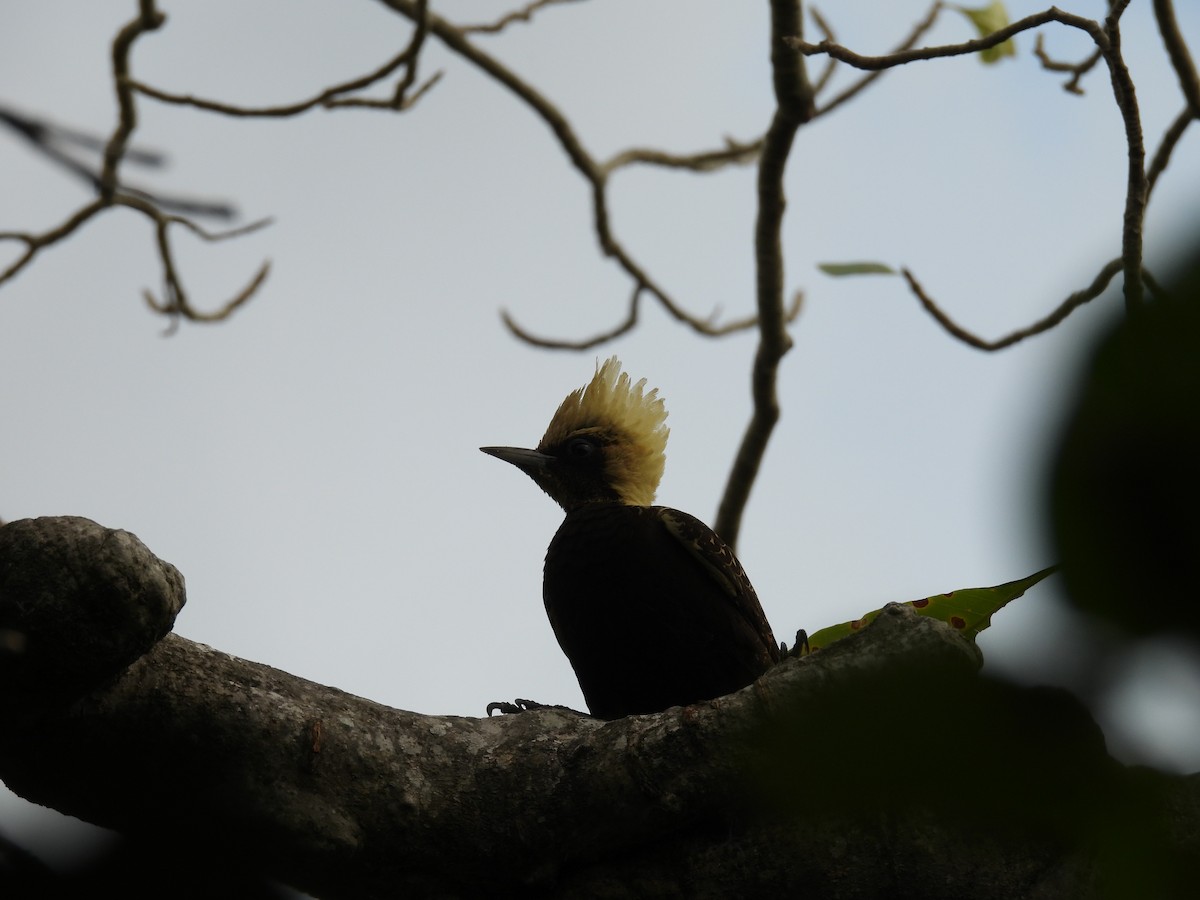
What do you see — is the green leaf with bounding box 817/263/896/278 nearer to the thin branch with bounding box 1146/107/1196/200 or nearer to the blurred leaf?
the thin branch with bounding box 1146/107/1196/200

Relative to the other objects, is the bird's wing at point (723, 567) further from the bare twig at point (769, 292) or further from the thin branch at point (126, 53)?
the thin branch at point (126, 53)

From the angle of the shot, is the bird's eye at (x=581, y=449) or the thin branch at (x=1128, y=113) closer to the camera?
the thin branch at (x=1128, y=113)

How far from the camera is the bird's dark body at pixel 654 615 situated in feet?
15.5

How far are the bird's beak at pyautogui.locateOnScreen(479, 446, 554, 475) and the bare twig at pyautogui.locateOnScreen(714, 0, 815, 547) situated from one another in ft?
3.62

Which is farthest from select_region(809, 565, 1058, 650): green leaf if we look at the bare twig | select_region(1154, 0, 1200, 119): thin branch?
the bare twig

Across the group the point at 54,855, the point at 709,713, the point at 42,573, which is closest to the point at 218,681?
the point at 42,573

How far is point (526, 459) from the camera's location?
6.24 meters

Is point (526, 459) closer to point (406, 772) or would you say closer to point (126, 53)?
point (126, 53)

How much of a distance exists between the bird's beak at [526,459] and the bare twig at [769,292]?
3.62 feet

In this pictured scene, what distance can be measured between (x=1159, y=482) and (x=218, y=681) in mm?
2747

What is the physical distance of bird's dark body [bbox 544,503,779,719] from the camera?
15.5 feet

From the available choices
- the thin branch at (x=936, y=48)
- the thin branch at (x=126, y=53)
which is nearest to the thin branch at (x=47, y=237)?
the thin branch at (x=126, y=53)

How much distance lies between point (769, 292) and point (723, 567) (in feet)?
7.04

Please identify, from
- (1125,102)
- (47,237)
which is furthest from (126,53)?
(1125,102)
